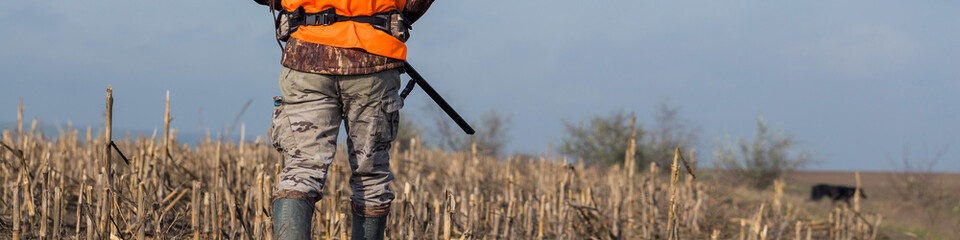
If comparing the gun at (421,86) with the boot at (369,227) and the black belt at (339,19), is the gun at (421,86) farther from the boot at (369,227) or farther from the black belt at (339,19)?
the boot at (369,227)

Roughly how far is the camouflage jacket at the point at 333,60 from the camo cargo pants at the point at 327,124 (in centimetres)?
5

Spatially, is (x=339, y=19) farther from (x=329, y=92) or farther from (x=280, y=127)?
(x=280, y=127)

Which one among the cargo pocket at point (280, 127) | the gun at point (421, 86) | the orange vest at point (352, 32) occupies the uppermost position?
the orange vest at point (352, 32)

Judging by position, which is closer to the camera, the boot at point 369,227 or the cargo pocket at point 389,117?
the cargo pocket at point 389,117

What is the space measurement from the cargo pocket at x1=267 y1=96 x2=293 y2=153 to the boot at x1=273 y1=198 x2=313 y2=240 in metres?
0.32

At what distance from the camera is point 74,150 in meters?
8.12

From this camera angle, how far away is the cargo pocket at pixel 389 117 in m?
3.62

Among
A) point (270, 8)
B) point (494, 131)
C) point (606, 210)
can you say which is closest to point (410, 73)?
point (270, 8)

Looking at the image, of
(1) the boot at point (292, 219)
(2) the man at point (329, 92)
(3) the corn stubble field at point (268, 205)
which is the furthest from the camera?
(3) the corn stubble field at point (268, 205)

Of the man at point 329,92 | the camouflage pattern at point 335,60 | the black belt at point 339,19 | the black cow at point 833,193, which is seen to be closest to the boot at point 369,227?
the man at point 329,92

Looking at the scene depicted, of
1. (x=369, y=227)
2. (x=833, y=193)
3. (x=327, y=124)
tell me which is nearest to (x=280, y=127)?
(x=327, y=124)

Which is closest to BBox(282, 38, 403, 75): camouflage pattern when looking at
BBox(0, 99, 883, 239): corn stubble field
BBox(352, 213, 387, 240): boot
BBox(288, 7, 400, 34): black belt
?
BBox(288, 7, 400, 34): black belt

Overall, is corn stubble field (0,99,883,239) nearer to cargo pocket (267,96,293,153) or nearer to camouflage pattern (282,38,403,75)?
cargo pocket (267,96,293,153)

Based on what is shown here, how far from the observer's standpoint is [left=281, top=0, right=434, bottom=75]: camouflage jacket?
346 cm
